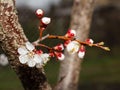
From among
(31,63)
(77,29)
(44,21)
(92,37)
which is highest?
(44,21)

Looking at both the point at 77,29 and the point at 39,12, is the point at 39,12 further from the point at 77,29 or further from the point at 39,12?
the point at 77,29


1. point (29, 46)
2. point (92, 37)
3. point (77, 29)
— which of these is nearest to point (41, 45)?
point (29, 46)

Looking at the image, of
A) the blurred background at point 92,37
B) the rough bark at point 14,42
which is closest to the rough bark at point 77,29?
the rough bark at point 14,42

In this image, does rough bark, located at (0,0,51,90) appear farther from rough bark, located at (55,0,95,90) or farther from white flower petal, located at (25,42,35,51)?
rough bark, located at (55,0,95,90)

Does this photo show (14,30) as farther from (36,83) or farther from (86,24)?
(86,24)

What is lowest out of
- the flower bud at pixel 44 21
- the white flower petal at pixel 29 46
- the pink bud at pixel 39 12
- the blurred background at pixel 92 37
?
the blurred background at pixel 92 37

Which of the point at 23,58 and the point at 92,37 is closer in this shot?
the point at 23,58

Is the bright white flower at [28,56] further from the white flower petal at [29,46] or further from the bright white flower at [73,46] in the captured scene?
the bright white flower at [73,46]
